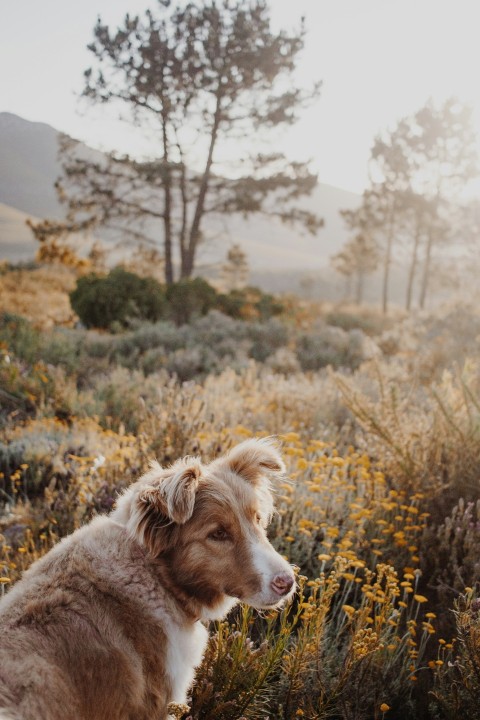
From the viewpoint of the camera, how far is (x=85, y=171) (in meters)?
21.3

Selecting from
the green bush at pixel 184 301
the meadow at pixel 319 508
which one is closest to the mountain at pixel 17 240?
the green bush at pixel 184 301

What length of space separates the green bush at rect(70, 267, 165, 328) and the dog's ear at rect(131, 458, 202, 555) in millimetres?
13242

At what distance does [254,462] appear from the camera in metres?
2.76

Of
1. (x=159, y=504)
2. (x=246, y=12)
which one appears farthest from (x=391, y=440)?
(x=246, y=12)

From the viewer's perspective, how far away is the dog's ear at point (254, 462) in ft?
9.04

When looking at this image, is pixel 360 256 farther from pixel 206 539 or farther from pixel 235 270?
pixel 206 539

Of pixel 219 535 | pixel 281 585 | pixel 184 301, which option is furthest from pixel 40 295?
pixel 281 585

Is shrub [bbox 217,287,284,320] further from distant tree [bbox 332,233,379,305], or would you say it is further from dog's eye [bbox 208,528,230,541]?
distant tree [bbox 332,233,379,305]

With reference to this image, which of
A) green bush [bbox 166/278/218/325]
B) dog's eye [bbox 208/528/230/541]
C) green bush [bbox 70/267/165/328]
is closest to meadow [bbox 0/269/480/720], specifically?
dog's eye [bbox 208/528/230/541]

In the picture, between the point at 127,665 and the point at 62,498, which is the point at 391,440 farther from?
the point at 127,665

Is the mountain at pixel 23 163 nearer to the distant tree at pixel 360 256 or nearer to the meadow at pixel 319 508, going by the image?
the meadow at pixel 319 508

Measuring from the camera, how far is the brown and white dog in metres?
2.06

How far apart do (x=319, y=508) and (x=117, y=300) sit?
40.9 feet

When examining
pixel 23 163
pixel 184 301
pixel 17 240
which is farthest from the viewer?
pixel 17 240
